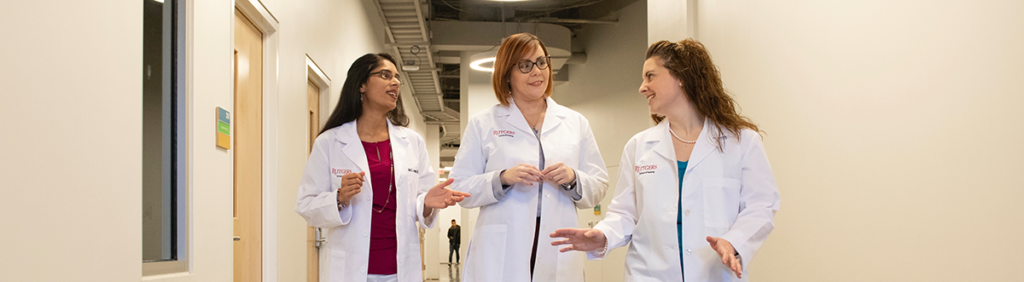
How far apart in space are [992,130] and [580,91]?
8.96m

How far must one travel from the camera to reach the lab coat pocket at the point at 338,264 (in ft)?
9.32

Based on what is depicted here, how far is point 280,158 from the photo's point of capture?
409cm

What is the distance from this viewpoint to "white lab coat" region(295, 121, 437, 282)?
9.32 ft

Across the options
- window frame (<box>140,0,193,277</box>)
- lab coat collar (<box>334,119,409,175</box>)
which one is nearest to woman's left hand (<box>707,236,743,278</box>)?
lab coat collar (<box>334,119,409,175</box>)

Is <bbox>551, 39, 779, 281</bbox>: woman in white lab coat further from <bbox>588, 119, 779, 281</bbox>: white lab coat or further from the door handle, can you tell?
the door handle

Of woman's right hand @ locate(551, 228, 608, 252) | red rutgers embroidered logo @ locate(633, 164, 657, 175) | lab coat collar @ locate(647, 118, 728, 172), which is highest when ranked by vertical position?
lab coat collar @ locate(647, 118, 728, 172)

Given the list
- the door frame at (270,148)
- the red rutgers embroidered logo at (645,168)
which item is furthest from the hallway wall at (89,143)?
the red rutgers embroidered logo at (645,168)

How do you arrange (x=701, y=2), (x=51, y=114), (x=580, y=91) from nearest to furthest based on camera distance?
(x=51, y=114)
(x=701, y=2)
(x=580, y=91)

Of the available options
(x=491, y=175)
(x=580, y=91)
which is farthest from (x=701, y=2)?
(x=580, y=91)

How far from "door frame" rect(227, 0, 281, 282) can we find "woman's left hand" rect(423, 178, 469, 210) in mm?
1420

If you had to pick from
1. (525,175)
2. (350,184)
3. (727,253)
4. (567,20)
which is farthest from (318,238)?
(567,20)

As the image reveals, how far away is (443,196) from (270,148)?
1.63 metres

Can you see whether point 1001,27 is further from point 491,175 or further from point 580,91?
point 580,91

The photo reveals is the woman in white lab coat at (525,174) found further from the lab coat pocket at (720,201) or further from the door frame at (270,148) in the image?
the door frame at (270,148)
